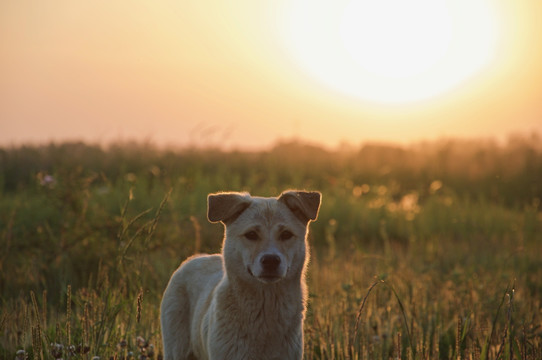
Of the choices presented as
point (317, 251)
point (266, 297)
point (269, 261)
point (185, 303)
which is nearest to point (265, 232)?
point (269, 261)

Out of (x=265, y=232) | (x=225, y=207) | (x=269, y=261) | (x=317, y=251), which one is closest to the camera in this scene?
(x=269, y=261)

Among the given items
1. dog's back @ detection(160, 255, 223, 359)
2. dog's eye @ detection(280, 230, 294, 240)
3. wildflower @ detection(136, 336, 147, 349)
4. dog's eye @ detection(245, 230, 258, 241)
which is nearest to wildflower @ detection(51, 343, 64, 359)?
wildflower @ detection(136, 336, 147, 349)

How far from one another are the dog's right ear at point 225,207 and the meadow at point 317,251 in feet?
1.37

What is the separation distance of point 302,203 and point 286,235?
12.2 inches

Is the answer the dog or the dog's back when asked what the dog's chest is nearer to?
the dog

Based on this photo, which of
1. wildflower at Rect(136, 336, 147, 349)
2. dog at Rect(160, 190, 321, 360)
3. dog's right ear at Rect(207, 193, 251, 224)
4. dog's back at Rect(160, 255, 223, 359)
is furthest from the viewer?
wildflower at Rect(136, 336, 147, 349)

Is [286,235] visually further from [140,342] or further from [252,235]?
[140,342]

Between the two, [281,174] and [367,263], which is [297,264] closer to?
[367,263]

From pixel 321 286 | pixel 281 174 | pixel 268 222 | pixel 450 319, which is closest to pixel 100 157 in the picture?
pixel 281 174

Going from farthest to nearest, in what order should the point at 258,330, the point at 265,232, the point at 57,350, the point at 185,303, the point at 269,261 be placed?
the point at 185,303, the point at 57,350, the point at 265,232, the point at 258,330, the point at 269,261

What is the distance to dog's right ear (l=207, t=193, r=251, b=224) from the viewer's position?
4438 mm

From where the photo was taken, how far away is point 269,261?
3.96 meters

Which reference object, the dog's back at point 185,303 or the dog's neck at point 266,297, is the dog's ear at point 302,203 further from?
the dog's back at point 185,303

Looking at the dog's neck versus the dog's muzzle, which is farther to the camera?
the dog's neck
